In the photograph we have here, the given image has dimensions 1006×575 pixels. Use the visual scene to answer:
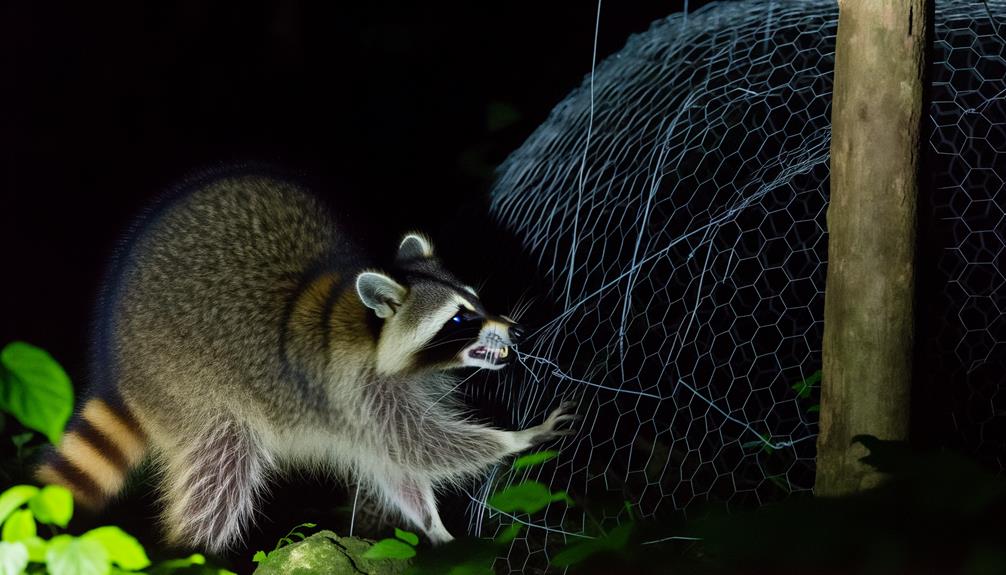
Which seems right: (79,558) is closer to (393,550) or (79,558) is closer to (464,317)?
(393,550)

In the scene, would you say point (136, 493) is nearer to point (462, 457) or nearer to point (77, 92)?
point (462, 457)

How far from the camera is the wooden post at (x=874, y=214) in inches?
75.1

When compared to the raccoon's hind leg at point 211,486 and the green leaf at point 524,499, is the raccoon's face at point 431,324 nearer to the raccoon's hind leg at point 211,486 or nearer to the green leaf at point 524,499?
the raccoon's hind leg at point 211,486

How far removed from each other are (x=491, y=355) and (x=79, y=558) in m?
1.43

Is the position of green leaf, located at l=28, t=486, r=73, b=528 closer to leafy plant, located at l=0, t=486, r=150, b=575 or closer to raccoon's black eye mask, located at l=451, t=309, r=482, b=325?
leafy plant, located at l=0, t=486, r=150, b=575

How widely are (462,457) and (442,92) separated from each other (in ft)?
8.60

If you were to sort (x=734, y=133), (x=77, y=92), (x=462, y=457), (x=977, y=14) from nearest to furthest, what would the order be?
(x=977, y=14) → (x=462, y=457) → (x=734, y=133) → (x=77, y=92)

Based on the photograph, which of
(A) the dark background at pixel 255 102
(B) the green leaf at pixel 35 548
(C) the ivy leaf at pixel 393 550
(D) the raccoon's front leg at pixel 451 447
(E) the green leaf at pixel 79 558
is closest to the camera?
(E) the green leaf at pixel 79 558

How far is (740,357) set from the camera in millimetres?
3555

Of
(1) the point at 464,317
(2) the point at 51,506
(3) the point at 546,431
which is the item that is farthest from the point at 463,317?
(2) the point at 51,506

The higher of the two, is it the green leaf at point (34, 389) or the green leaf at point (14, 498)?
the green leaf at point (34, 389)

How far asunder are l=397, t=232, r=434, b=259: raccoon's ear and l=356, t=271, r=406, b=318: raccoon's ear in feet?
0.93

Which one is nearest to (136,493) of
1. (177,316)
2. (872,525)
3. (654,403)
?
(177,316)

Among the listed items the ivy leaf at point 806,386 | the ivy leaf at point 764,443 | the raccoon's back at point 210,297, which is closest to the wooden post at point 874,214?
the ivy leaf at point 764,443
